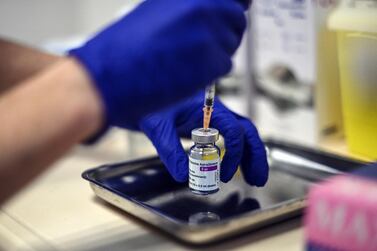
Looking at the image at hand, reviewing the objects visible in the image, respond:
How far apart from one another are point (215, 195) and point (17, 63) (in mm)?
318

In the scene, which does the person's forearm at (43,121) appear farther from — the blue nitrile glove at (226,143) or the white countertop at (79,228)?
the blue nitrile glove at (226,143)

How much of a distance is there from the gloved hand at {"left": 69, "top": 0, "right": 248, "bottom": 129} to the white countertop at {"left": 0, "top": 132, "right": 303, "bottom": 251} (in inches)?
3.6

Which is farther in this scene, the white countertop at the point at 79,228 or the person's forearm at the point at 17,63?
the person's forearm at the point at 17,63

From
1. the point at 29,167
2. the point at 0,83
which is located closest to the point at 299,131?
the point at 0,83

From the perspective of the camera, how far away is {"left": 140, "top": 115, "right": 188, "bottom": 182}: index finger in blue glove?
30.6 inches

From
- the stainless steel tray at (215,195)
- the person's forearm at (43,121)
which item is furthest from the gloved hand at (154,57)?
the stainless steel tray at (215,195)

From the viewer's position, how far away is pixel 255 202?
779mm

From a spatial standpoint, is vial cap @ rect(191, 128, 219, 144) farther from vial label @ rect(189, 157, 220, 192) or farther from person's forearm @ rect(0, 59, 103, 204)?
person's forearm @ rect(0, 59, 103, 204)

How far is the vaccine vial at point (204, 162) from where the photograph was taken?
0.75 meters

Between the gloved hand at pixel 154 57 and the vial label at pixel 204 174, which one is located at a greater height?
the gloved hand at pixel 154 57

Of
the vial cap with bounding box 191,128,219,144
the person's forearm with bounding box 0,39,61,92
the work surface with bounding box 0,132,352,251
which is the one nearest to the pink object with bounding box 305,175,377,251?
the work surface with bounding box 0,132,352,251

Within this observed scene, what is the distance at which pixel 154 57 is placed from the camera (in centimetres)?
57

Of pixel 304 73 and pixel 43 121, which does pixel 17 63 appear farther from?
pixel 304 73

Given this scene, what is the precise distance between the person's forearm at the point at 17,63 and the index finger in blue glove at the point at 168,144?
0.51ft
